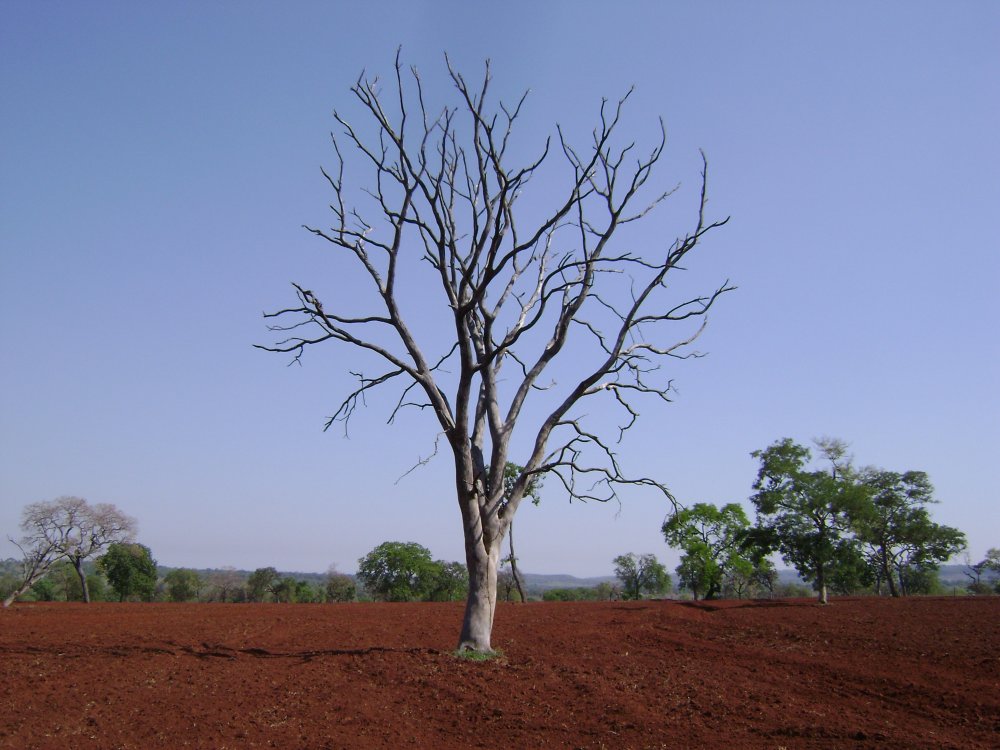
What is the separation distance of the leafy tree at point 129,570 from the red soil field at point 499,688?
111ft

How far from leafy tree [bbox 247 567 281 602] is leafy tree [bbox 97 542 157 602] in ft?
26.6

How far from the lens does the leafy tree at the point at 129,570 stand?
4328cm

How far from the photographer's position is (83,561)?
35656mm

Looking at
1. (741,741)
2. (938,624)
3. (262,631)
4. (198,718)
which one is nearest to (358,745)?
(198,718)

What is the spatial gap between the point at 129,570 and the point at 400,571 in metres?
19.1

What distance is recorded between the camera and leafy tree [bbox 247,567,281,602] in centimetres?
5178

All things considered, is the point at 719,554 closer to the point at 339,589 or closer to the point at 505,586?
the point at 505,586

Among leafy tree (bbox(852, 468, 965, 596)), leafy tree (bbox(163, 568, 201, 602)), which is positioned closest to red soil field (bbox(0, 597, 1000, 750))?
leafy tree (bbox(852, 468, 965, 596))

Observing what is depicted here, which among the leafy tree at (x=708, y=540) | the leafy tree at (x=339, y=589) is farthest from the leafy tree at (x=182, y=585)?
the leafy tree at (x=708, y=540)

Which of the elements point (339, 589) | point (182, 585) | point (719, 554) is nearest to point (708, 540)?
point (719, 554)

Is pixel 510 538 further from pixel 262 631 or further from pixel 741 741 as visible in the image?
pixel 741 741

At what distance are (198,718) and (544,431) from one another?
6.52 m

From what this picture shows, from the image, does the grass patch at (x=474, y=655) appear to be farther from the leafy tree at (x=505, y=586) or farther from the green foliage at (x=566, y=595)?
the green foliage at (x=566, y=595)

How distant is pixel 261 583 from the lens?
5194 centimetres
